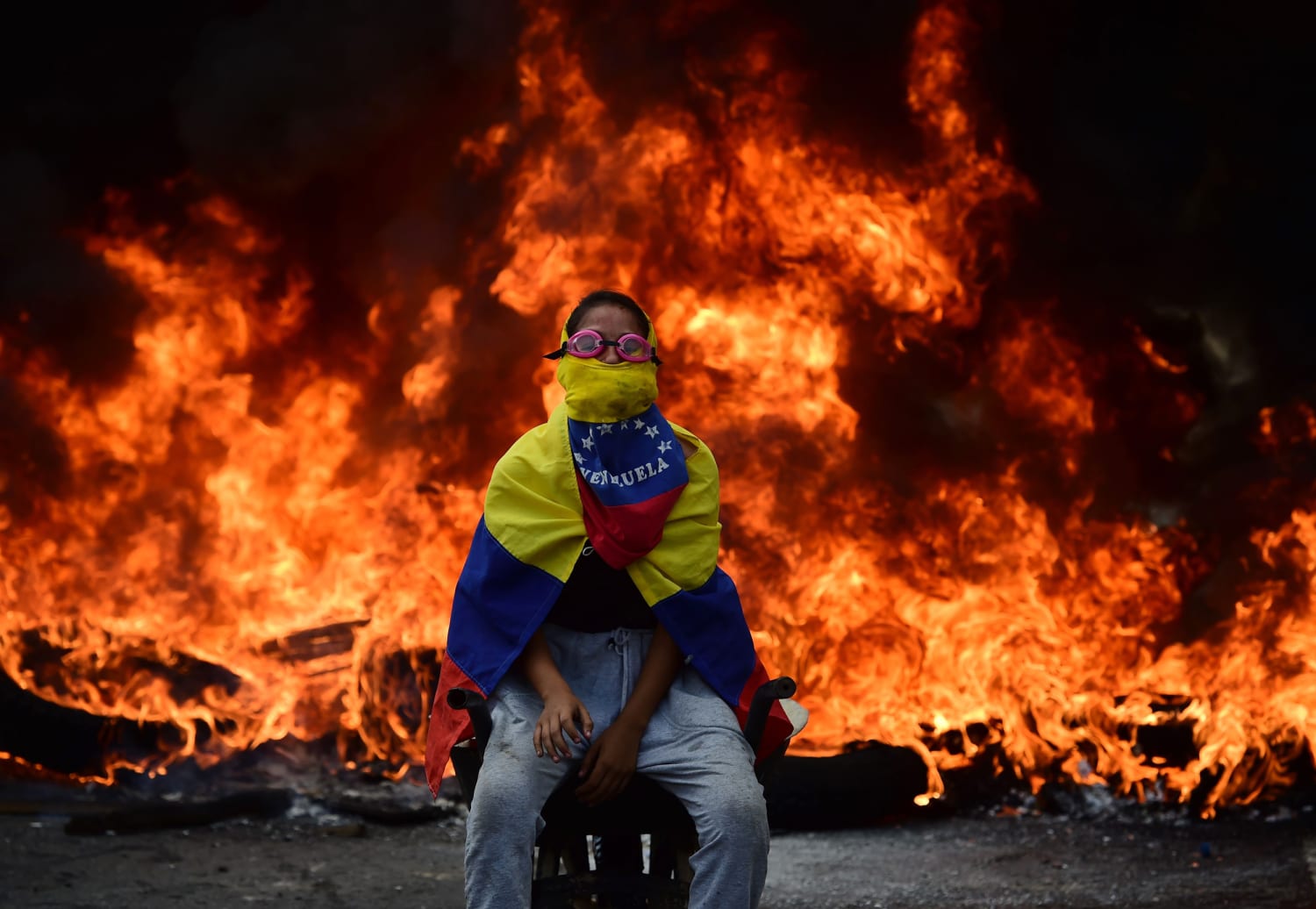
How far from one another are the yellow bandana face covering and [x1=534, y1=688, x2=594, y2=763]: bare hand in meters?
0.76

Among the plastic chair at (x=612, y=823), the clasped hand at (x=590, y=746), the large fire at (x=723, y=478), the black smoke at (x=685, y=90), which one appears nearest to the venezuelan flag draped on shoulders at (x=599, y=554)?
the plastic chair at (x=612, y=823)

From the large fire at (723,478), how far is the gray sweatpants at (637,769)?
3853 mm

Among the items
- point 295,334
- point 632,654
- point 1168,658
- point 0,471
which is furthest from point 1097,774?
point 0,471

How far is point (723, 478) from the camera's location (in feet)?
24.7

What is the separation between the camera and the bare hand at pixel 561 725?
3.00 m

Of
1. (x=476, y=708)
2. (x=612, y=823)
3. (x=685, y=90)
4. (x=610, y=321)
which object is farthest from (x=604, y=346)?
(x=685, y=90)

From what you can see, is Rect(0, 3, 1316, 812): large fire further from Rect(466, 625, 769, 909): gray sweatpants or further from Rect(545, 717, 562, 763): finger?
Rect(545, 717, 562, 763): finger

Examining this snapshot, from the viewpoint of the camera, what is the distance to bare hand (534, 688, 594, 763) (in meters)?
3.00

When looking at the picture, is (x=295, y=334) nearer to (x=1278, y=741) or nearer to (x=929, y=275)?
(x=929, y=275)

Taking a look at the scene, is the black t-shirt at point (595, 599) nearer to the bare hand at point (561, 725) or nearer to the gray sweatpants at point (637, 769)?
the gray sweatpants at point (637, 769)

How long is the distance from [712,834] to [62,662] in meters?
5.79

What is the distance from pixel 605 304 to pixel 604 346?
0.44 ft

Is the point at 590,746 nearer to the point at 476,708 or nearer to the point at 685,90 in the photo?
the point at 476,708

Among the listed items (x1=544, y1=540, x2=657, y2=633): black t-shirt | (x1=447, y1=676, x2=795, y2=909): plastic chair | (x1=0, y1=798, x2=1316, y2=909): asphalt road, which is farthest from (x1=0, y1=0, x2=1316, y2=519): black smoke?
(x1=447, y1=676, x2=795, y2=909): plastic chair
